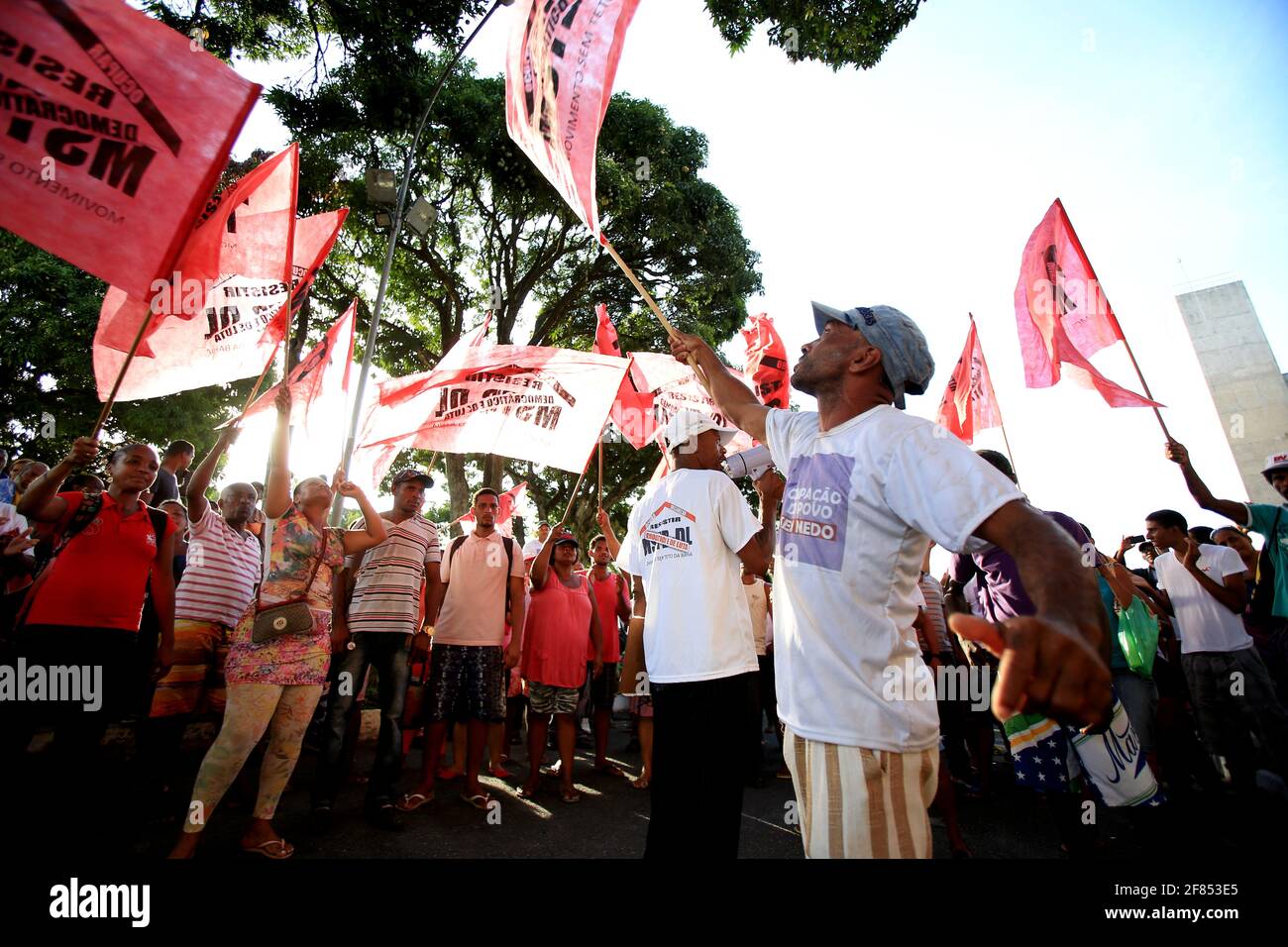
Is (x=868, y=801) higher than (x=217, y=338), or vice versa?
(x=217, y=338)

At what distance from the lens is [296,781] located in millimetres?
5438

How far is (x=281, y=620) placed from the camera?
366 cm

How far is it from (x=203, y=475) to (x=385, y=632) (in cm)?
155

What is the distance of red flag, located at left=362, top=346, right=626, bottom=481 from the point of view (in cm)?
541

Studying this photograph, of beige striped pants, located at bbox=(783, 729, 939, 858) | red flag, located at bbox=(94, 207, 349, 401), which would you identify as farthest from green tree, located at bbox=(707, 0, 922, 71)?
beige striped pants, located at bbox=(783, 729, 939, 858)

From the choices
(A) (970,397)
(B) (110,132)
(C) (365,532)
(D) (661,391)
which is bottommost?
(C) (365,532)

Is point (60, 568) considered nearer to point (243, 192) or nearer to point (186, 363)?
point (186, 363)

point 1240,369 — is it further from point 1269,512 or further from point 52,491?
point 52,491

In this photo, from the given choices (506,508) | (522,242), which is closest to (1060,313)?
(506,508)

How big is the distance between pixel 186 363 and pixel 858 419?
185 inches

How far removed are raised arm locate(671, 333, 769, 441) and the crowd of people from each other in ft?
0.05

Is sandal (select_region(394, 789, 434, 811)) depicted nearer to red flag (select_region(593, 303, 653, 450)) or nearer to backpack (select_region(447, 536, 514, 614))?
backpack (select_region(447, 536, 514, 614))

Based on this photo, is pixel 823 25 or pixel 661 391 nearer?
pixel 661 391
